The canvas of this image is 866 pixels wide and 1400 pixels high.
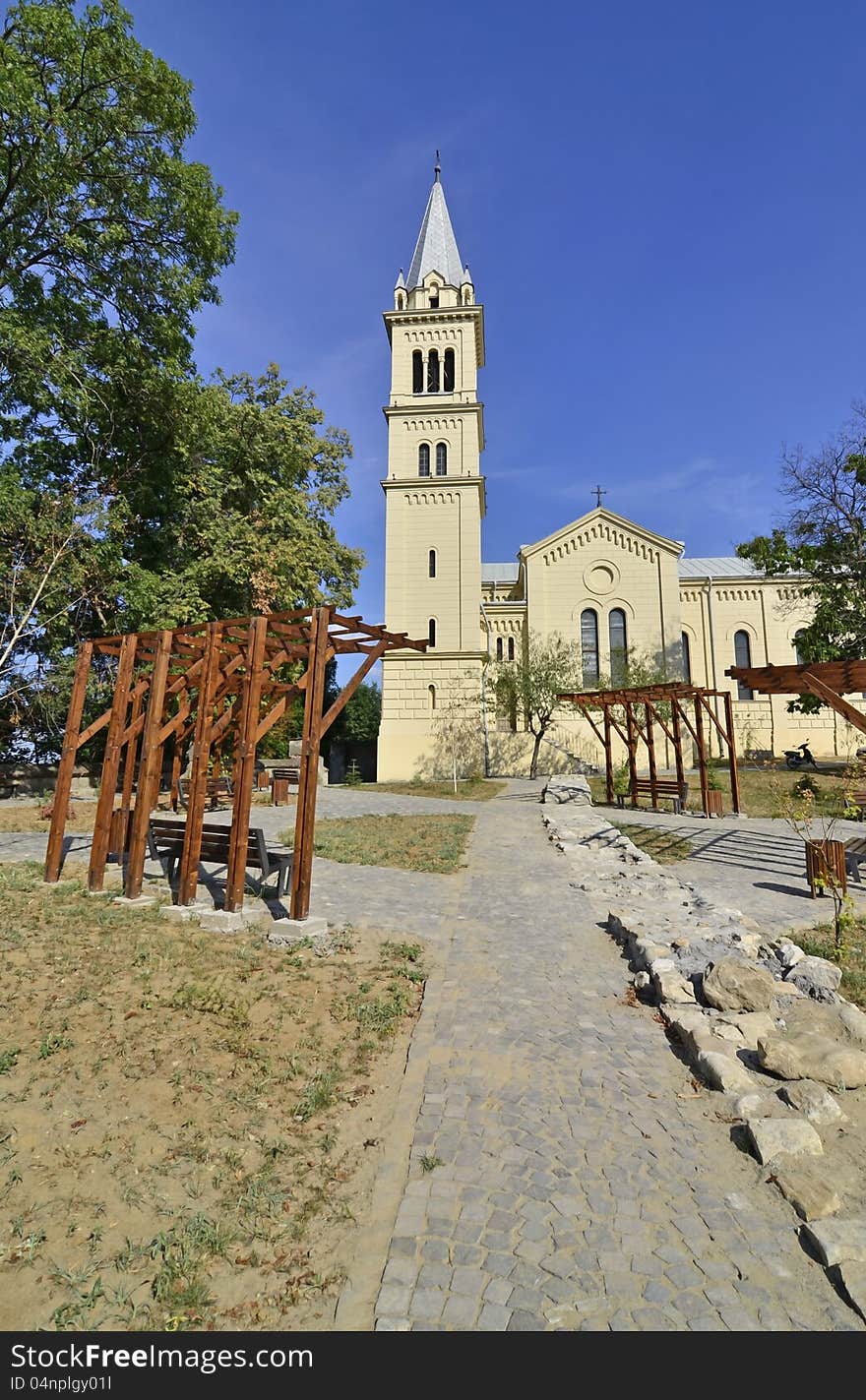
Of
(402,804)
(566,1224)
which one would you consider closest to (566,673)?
(402,804)

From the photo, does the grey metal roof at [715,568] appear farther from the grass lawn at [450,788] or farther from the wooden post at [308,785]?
the wooden post at [308,785]

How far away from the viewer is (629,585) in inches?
1366

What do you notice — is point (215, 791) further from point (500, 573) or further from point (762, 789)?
point (500, 573)

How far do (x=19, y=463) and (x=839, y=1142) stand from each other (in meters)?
21.3

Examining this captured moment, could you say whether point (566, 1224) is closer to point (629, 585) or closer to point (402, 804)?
point (402, 804)

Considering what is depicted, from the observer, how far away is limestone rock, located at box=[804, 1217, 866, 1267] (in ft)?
8.36

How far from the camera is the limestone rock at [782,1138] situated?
130 inches

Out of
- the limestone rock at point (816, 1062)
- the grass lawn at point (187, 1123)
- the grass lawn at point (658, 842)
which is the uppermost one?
the grass lawn at point (658, 842)

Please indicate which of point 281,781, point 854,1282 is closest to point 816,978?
point 854,1282

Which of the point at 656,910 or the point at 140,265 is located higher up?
the point at 140,265

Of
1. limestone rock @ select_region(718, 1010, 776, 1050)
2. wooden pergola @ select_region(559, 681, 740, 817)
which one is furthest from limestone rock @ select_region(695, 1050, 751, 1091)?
wooden pergola @ select_region(559, 681, 740, 817)

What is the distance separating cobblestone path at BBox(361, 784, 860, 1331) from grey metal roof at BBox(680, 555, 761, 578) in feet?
123

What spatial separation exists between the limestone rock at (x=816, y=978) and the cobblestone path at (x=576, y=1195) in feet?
4.16

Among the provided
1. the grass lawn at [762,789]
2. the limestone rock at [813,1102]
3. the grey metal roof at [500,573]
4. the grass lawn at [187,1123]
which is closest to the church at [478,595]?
the grey metal roof at [500,573]
